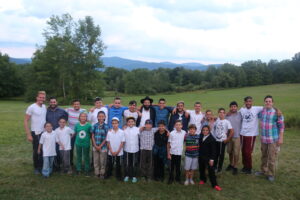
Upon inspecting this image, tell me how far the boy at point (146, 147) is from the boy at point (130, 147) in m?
0.14

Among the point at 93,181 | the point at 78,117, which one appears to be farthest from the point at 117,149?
the point at 78,117

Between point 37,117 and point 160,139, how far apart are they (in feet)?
11.0

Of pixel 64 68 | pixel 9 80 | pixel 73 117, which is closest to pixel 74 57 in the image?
pixel 64 68

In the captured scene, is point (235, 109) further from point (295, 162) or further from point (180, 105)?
point (295, 162)

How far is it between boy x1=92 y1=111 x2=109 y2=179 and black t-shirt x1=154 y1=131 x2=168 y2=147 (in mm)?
1355

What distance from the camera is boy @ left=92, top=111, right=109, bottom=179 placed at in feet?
18.6

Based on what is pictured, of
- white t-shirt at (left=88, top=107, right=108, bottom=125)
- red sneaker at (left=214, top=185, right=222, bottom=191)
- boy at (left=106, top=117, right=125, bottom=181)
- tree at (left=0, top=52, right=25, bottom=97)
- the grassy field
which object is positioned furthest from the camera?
tree at (left=0, top=52, right=25, bottom=97)

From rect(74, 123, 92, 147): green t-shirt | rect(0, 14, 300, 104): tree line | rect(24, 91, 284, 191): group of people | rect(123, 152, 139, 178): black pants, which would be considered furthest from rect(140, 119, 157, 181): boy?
rect(0, 14, 300, 104): tree line

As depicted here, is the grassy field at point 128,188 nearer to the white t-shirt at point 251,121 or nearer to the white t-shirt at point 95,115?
the white t-shirt at point 251,121

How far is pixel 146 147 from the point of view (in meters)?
5.64

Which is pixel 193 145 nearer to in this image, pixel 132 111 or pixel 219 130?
pixel 219 130

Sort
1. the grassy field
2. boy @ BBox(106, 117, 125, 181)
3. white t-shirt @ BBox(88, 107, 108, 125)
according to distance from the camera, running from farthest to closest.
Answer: white t-shirt @ BBox(88, 107, 108, 125) → boy @ BBox(106, 117, 125, 181) → the grassy field

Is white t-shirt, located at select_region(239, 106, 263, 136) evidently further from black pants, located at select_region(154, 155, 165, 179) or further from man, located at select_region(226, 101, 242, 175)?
black pants, located at select_region(154, 155, 165, 179)

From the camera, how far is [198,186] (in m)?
5.36
